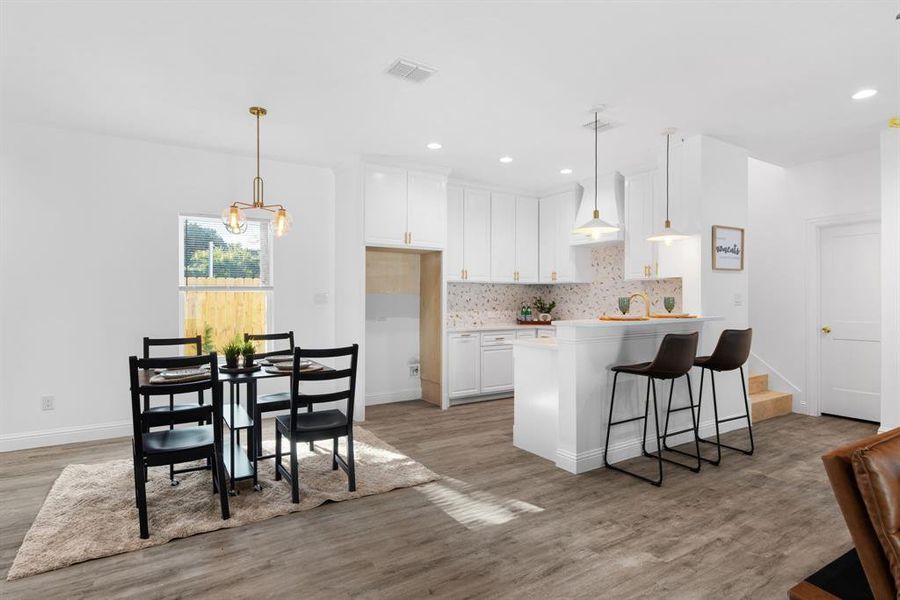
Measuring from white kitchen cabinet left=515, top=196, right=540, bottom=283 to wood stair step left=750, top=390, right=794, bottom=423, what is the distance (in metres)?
2.89

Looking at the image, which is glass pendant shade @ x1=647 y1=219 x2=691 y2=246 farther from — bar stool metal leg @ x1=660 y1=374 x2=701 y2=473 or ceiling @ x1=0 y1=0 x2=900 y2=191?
bar stool metal leg @ x1=660 y1=374 x2=701 y2=473

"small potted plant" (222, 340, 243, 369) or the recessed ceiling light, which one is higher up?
the recessed ceiling light

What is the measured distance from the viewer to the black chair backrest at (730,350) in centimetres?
374

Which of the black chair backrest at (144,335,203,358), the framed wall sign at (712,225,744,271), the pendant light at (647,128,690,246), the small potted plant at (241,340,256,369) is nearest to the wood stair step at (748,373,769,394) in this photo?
the framed wall sign at (712,225,744,271)

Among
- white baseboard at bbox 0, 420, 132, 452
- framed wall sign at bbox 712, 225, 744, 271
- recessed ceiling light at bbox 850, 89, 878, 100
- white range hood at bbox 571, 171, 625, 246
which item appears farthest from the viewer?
white range hood at bbox 571, 171, 625, 246

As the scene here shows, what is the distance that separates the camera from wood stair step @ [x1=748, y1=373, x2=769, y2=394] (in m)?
5.49

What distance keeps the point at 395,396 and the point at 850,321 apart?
500 centimetres

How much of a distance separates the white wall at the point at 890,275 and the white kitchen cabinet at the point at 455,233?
410 centimetres

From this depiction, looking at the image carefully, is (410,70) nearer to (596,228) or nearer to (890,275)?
(596,228)

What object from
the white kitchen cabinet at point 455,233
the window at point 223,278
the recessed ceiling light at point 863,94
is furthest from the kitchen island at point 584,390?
the window at point 223,278

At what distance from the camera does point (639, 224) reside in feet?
18.0

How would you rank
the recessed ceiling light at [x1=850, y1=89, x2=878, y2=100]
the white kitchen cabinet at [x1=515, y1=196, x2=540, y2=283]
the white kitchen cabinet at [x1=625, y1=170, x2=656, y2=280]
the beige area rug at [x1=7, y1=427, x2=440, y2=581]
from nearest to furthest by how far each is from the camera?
the beige area rug at [x1=7, y1=427, x2=440, y2=581]
the recessed ceiling light at [x1=850, y1=89, x2=878, y2=100]
the white kitchen cabinet at [x1=625, y1=170, x2=656, y2=280]
the white kitchen cabinet at [x1=515, y1=196, x2=540, y2=283]

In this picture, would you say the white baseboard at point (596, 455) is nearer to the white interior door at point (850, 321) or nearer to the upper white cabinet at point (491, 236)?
the white interior door at point (850, 321)

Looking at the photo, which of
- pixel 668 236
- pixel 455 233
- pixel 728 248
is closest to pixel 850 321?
pixel 728 248
